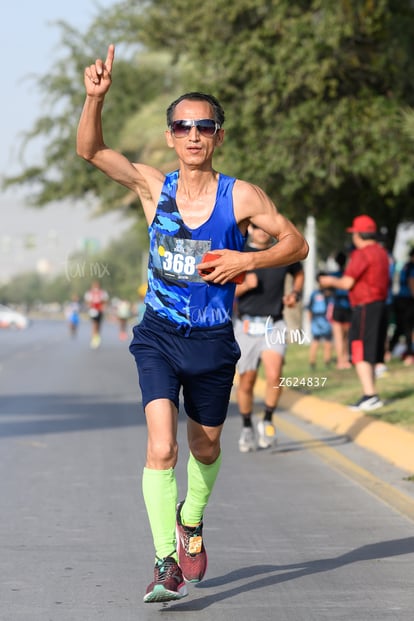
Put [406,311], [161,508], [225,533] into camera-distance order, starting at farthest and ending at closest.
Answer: [406,311], [225,533], [161,508]

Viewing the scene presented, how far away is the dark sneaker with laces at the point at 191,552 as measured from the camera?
6.23m

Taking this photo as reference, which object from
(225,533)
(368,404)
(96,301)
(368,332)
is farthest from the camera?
(96,301)

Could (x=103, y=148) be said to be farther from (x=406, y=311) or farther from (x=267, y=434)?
(x=406, y=311)

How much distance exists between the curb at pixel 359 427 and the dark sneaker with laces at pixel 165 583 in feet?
16.7

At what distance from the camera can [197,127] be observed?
6.13 m

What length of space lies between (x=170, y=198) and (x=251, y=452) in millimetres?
6429

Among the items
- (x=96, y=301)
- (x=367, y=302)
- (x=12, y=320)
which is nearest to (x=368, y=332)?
(x=367, y=302)

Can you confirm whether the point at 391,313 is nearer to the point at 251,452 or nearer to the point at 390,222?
the point at 390,222

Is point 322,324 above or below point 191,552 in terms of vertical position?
below

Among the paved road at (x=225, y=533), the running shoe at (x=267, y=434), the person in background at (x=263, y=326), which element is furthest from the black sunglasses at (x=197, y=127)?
the running shoe at (x=267, y=434)

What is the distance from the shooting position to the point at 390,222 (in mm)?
28344

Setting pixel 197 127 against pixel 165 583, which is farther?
pixel 197 127

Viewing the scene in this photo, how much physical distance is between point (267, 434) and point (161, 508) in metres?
6.33

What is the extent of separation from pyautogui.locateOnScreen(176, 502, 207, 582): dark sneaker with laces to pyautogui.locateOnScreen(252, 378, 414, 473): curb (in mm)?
4694
